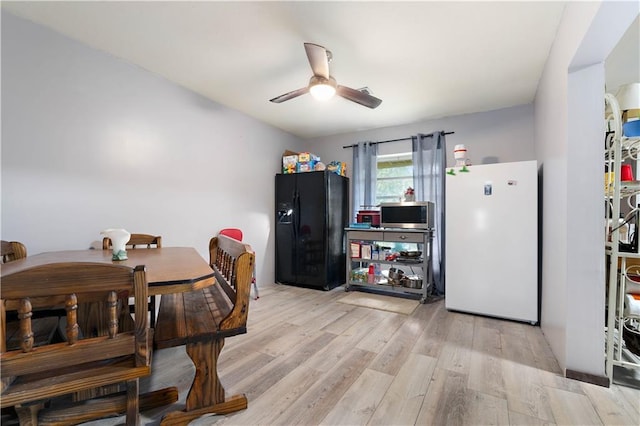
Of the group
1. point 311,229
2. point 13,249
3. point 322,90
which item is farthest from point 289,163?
point 13,249

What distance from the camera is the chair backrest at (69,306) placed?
82 centimetres

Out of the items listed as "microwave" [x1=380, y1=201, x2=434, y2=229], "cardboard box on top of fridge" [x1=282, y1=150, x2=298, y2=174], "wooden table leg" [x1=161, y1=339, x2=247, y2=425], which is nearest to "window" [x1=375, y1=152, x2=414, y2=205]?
"microwave" [x1=380, y1=201, x2=434, y2=229]

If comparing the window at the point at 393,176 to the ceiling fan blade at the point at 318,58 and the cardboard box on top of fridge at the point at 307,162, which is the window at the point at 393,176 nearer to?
the cardboard box on top of fridge at the point at 307,162

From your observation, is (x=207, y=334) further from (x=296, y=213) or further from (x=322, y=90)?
(x=296, y=213)

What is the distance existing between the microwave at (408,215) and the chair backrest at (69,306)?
305cm

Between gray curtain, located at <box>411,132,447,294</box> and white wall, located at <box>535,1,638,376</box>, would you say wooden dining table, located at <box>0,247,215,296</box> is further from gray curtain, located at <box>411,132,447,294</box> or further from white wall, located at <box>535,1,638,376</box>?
gray curtain, located at <box>411,132,447,294</box>

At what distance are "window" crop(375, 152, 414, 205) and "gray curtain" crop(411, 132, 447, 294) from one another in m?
0.26

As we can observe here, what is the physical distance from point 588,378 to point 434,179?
99.0 inches

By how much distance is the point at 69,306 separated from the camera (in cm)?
89

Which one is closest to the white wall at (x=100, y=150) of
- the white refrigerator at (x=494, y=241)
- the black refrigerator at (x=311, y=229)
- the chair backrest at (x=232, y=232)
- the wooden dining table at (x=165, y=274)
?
the chair backrest at (x=232, y=232)

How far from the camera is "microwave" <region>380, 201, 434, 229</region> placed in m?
3.42

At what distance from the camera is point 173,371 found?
1.85 m

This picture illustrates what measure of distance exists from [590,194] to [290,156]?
11.1ft

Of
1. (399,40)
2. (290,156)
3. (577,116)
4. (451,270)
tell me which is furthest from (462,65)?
(290,156)
